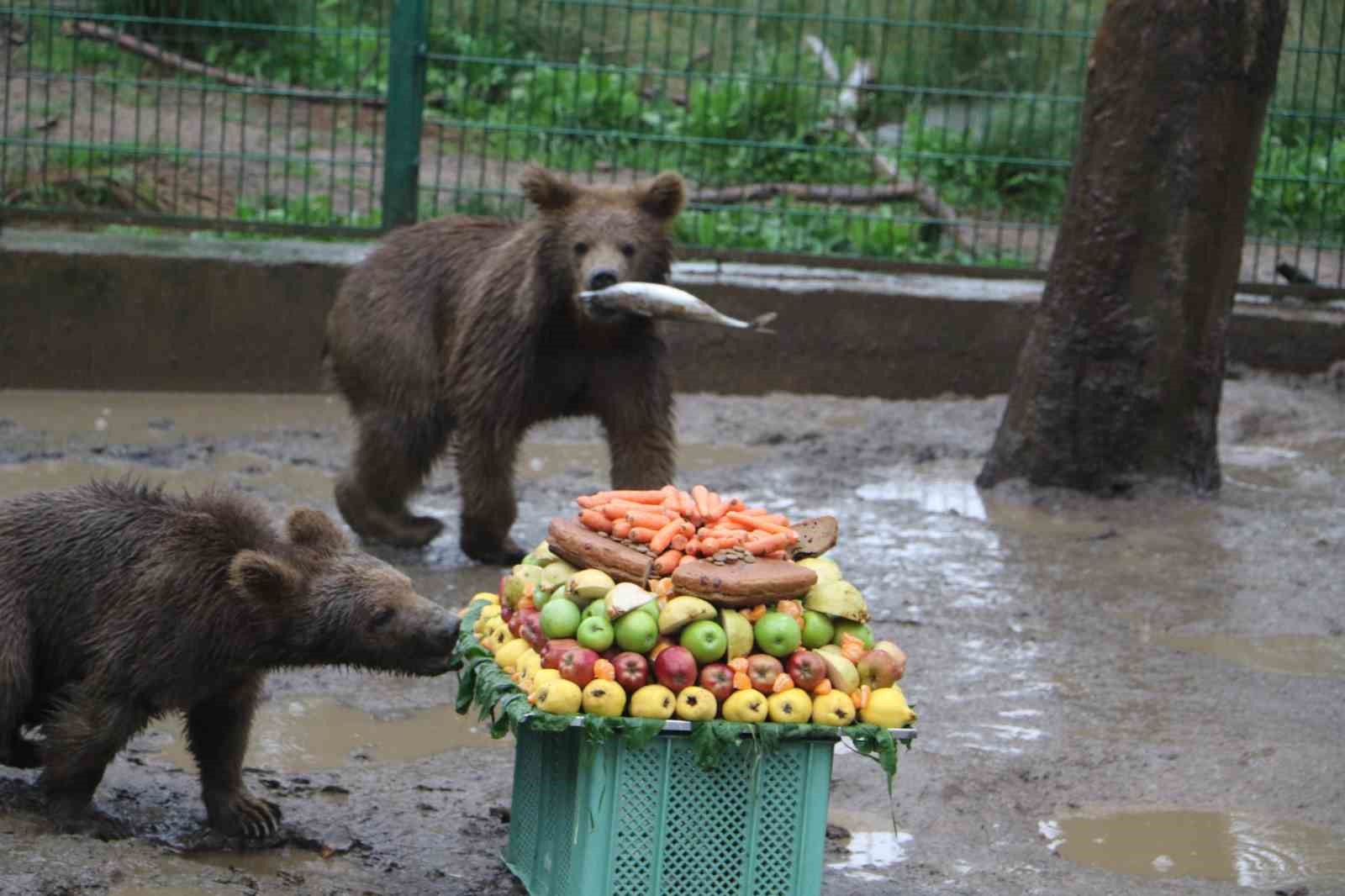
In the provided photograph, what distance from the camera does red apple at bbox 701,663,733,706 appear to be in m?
4.37

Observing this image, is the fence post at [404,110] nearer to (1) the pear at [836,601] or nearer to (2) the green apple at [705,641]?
(1) the pear at [836,601]

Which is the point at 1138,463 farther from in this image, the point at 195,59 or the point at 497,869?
the point at 195,59

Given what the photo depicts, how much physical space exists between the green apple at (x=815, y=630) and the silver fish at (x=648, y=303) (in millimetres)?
2786

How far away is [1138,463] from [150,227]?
6.54 meters

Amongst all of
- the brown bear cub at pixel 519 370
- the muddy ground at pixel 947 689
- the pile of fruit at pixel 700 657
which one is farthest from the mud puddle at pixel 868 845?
the brown bear cub at pixel 519 370

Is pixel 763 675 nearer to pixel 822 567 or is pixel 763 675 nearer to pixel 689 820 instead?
pixel 689 820

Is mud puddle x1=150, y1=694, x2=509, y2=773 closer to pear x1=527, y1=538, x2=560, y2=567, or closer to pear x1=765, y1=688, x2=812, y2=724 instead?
pear x1=527, y1=538, x2=560, y2=567

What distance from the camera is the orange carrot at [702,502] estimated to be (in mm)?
4887

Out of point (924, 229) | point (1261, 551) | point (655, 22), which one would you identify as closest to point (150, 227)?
point (655, 22)

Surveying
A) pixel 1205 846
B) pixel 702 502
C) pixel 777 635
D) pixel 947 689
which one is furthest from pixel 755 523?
pixel 947 689

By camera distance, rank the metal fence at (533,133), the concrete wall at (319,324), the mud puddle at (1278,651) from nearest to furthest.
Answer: the mud puddle at (1278,651) < the concrete wall at (319,324) < the metal fence at (533,133)

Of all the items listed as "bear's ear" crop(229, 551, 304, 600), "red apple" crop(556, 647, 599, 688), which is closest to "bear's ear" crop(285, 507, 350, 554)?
"bear's ear" crop(229, 551, 304, 600)

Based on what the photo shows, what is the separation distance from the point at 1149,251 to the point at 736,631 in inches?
214

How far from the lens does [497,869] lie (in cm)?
504
